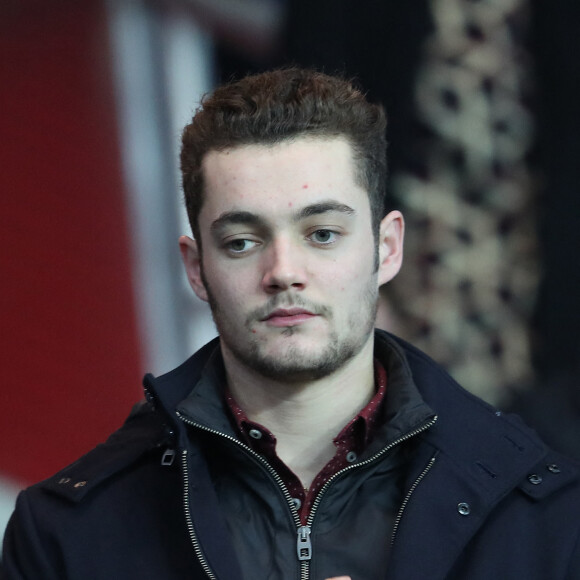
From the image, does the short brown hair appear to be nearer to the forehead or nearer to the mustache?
the forehead

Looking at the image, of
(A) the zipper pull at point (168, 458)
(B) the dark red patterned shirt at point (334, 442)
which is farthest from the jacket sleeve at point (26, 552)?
(B) the dark red patterned shirt at point (334, 442)

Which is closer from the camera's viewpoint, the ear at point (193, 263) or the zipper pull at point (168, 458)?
the zipper pull at point (168, 458)

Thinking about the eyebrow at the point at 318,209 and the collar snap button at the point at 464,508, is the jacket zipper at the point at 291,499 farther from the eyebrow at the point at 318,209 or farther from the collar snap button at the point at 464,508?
Result: the eyebrow at the point at 318,209

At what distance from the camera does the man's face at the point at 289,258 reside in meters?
1.74

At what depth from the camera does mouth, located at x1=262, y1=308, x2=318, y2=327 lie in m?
1.73

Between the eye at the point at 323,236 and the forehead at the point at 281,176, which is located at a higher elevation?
the forehead at the point at 281,176

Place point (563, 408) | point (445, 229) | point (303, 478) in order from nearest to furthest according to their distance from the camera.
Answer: point (303, 478), point (563, 408), point (445, 229)

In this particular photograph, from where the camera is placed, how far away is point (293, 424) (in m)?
1.81

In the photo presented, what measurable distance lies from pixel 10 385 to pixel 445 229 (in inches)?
47.6

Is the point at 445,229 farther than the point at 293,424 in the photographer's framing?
Yes

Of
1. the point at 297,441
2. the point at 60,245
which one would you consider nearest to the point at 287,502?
the point at 297,441

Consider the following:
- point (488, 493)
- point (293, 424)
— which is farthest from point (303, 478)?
point (488, 493)

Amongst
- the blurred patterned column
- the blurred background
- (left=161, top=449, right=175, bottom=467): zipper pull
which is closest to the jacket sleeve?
(left=161, top=449, right=175, bottom=467): zipper pull

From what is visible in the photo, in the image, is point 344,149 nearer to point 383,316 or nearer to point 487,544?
point 487,544
